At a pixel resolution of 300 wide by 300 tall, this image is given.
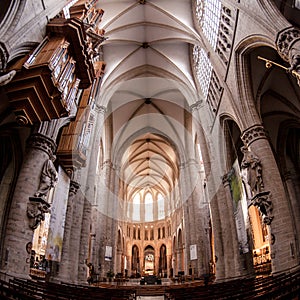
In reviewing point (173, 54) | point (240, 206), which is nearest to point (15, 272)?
point (240, 206)

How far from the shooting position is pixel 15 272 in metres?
9.09

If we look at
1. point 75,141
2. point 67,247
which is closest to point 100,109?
point 75,141

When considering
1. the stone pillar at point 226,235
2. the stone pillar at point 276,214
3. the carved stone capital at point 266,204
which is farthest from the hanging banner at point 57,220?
the stone pillar at point 226,235

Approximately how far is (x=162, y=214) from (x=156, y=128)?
20407 mm

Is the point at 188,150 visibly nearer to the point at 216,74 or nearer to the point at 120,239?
the point at 216,74

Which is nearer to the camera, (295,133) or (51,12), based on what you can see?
(51,12)

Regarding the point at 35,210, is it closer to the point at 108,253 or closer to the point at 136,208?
the point at 108,253

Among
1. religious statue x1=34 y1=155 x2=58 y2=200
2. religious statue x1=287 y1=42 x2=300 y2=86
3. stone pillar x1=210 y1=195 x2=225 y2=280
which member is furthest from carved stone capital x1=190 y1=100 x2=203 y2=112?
religious statue x1=34 y1=155 x2=58 y2=200

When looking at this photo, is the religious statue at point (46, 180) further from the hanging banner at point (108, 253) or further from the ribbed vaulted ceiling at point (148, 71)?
the hanging banner at point (108, 253)

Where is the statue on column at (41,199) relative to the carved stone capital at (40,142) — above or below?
below

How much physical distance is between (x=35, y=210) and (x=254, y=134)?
9166mm

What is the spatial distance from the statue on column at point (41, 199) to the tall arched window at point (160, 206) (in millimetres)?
36368

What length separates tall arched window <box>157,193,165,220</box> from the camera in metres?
46.1

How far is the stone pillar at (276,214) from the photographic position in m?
9.56
